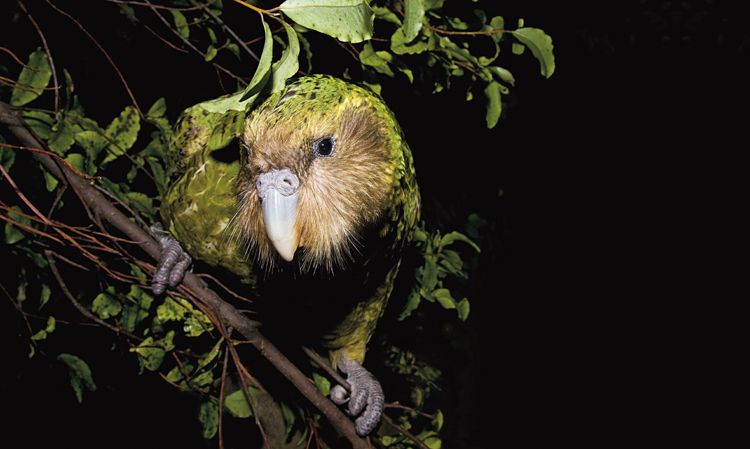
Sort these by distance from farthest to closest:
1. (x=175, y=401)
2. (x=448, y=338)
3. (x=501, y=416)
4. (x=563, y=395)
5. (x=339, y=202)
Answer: (x=563, y=395), (x=501, y=416), (x=175, y=401), (x=448, y=338), (x=339, y=202)

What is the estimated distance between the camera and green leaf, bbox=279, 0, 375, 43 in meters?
0.59

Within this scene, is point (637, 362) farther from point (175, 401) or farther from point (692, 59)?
point (175, 401)

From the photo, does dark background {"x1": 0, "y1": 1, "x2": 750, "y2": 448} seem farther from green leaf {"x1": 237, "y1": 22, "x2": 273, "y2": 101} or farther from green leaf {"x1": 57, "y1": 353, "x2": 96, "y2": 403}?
green leaf {"x1": 237, "y1": 22, "x2": 273, "y2": 101}

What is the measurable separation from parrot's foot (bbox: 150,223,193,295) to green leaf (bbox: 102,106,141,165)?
204 mm

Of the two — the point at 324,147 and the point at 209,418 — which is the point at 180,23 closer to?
the point at 324,147

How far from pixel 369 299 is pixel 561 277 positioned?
237cm

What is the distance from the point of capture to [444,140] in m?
1.99

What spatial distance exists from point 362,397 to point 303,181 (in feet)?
2.15

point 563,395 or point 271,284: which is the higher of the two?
point 271,284

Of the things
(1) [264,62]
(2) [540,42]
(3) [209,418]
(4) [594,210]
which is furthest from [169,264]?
(4) [594,210]

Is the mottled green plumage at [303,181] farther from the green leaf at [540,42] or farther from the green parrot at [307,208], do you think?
the green leaf at [540,42]

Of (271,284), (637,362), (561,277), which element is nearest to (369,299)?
(271,284)

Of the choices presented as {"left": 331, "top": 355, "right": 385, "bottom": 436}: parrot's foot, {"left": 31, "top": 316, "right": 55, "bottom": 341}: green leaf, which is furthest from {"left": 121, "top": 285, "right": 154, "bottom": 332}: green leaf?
{"left": 331, "top": 355, "right": 385, "bottom": 436}: parrot's foot

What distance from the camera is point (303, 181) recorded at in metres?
0.96
